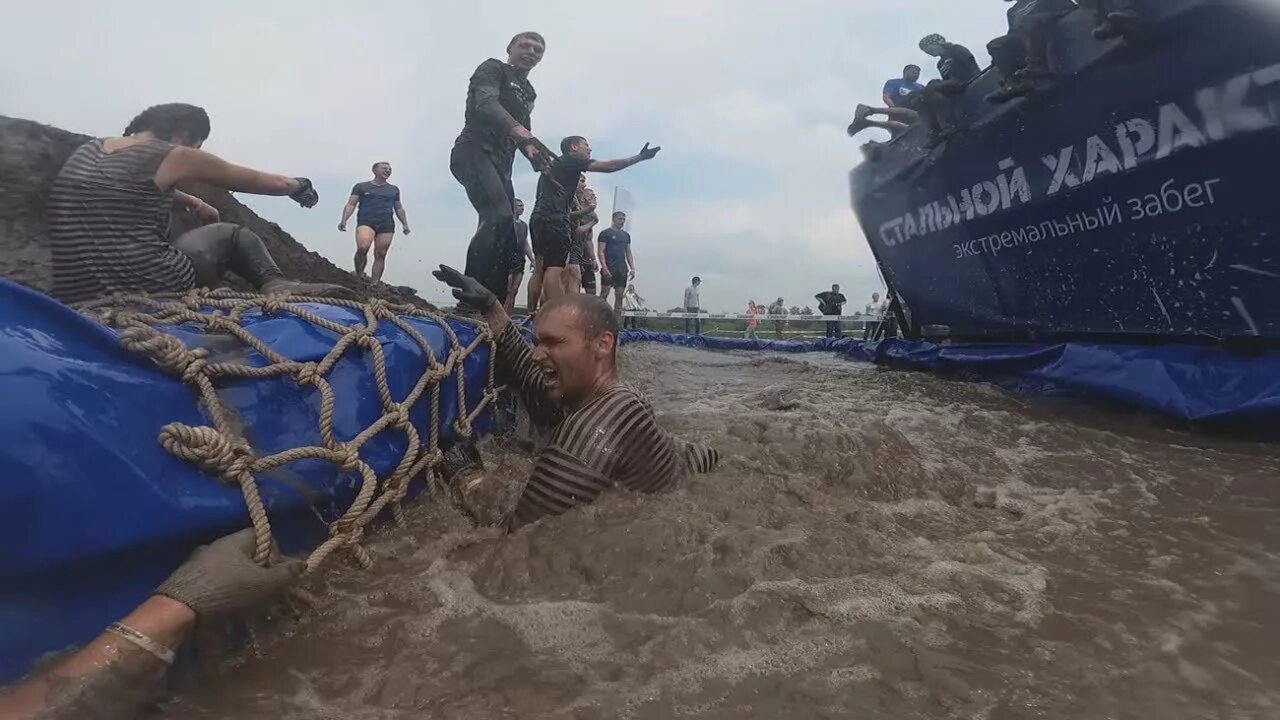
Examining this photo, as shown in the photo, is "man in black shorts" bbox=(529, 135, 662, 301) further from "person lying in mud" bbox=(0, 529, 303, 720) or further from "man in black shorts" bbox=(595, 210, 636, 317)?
"man in black shorts" bbox=(595, 210, 636, 317)

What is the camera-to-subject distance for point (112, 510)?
131cm

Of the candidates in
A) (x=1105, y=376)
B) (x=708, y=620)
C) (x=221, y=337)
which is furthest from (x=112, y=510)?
(x=1105, y=376)

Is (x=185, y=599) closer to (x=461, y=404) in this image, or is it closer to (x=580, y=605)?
(x=580, y=605)

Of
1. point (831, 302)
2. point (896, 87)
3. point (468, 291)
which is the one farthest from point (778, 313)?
point (468, 291)

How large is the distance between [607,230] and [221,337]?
356 inches

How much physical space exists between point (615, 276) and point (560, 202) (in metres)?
5.40

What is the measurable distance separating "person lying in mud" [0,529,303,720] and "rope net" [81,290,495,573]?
8cm

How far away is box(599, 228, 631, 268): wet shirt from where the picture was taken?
10609 mm

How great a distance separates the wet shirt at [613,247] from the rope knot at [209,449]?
361 inches

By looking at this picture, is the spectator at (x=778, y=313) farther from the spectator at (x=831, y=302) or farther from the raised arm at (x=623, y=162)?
the raised arm at (x=623, y=162)

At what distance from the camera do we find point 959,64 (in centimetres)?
445

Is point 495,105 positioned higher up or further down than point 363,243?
higher up

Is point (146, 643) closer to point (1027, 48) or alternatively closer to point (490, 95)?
point (490, 95)

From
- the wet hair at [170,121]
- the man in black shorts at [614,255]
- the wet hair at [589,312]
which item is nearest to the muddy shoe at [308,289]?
the wet hair at [170,121]
